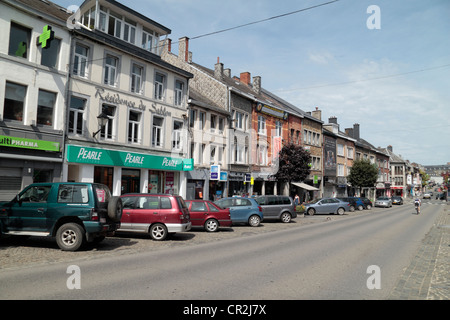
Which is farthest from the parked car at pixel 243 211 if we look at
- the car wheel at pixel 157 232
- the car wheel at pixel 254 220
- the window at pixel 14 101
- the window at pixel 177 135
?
the window at pixel 14 101

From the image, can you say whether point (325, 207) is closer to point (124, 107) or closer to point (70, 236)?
point (124, 107)

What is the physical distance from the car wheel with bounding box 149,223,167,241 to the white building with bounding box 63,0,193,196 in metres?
7.14

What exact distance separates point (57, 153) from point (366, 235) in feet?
49.5

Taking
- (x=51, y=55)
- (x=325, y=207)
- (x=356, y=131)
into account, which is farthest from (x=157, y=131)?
(x=356, y=131)

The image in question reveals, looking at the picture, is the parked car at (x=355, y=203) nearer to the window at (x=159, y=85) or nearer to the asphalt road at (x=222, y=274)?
the window at (x=159, y=85)

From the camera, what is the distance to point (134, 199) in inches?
498

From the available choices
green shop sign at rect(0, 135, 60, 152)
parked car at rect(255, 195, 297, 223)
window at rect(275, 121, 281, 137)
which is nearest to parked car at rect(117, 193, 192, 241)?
green shop sign at rect(0, 135, 60, 152)

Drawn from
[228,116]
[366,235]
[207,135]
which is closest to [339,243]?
[366,235]

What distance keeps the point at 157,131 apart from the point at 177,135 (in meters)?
1.79

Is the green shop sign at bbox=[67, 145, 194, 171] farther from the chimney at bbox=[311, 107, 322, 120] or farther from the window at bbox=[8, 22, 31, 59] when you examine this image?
the chimney at bbox=[311, 107, 322, 120]

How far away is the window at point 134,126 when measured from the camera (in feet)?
68.3

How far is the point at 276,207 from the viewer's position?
20375 mm

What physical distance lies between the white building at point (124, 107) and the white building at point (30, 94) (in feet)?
2.39
